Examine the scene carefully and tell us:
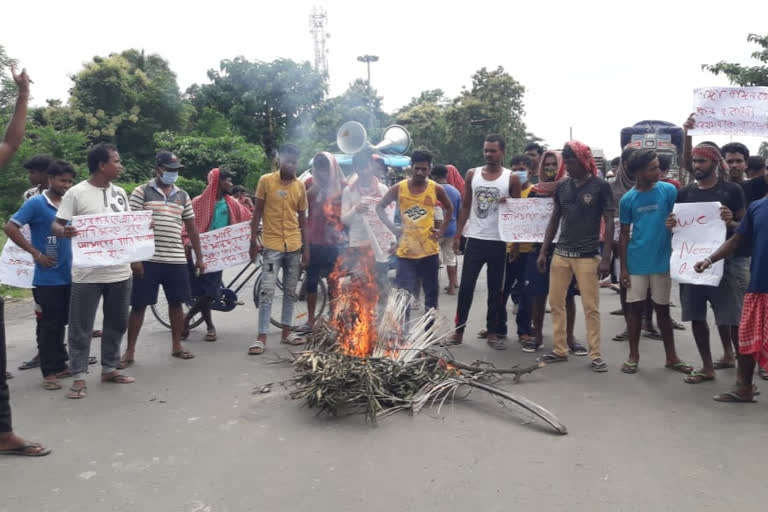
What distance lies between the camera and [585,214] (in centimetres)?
552

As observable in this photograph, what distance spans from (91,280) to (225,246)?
7.12 ft

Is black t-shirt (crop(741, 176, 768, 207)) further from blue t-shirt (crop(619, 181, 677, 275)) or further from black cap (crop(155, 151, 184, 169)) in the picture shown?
black cap (crop(155, 151, 184, 169))

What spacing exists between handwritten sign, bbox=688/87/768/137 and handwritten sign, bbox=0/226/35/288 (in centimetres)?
701

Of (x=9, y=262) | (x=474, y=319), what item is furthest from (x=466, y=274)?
(x=9, y=262)

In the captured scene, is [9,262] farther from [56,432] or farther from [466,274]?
[466,274]

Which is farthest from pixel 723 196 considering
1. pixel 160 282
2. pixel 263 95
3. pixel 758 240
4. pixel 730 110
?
pixel 263 95

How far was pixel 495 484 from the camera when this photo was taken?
10.9ft

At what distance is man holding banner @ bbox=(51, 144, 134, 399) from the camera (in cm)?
482

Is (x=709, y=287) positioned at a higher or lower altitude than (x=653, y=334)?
higher

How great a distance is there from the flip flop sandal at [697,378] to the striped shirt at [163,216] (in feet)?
16.3

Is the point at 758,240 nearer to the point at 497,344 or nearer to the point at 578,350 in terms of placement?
the point at 578,350

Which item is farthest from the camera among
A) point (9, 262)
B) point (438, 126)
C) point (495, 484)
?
point (438, 126)

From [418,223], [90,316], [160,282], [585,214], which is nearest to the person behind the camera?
[90,316]

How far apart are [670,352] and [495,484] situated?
9.94 ft
